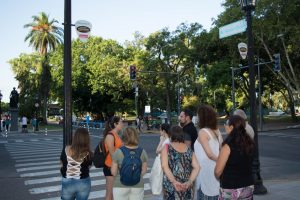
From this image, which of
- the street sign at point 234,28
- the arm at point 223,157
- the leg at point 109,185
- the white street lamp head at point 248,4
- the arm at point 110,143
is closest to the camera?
the arm at point 223,157

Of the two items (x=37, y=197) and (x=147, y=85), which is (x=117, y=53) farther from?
(x=37, y=197)

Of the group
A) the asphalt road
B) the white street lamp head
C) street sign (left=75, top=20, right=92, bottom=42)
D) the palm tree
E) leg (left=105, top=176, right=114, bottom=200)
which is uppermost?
the palm tree

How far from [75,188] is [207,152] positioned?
5.91ft

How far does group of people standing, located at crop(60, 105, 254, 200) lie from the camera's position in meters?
4.43

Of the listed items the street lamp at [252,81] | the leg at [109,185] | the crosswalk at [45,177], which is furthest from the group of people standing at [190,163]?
the crosswalk at [45,177]

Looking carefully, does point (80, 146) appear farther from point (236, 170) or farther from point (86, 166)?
point (236, 170)

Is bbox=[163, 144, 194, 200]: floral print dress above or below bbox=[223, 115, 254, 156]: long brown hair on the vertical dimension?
below

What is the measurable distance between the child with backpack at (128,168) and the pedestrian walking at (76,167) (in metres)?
0.49

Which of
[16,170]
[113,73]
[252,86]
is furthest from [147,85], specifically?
[252,86]

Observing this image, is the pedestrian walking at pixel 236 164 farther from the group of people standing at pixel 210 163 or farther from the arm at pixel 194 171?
the arm at pixel 194 171

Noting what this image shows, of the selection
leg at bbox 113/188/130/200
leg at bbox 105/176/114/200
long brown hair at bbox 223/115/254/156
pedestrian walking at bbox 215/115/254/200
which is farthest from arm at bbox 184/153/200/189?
leg at bbox 105/176/114/200

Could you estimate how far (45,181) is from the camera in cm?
1062

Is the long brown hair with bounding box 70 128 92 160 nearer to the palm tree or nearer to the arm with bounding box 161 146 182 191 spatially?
the arm with bounding box 161 146 182 191

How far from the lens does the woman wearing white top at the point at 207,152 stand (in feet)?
16.3
